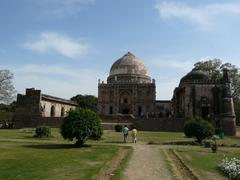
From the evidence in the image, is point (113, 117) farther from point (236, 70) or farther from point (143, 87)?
point (236, 70)

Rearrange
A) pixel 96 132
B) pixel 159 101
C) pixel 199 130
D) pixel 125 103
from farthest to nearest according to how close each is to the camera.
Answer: pixel 159 101, pixel 125 103, pixel 199 130, pixel 96 132

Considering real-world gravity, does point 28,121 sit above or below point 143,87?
below

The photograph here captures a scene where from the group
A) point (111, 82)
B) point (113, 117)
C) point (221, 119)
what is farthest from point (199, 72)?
point (111, 82)

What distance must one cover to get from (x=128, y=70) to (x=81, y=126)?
42.5 meters

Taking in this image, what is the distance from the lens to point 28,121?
4491cm

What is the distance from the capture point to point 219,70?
50.0 meters

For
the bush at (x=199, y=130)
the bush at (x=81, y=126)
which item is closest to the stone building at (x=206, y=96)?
the bush at (x=199, y=130)

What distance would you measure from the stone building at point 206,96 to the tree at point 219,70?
483cm

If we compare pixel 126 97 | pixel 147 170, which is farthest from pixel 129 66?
pixel 147 170

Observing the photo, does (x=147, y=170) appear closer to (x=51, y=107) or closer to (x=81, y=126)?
(x=81, y=126)

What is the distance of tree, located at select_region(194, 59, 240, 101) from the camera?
4700 cm

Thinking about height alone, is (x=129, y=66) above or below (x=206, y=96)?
above

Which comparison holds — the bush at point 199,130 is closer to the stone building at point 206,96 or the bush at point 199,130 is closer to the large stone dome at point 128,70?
the stone building at point 206,96

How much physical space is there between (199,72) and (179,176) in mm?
36859
